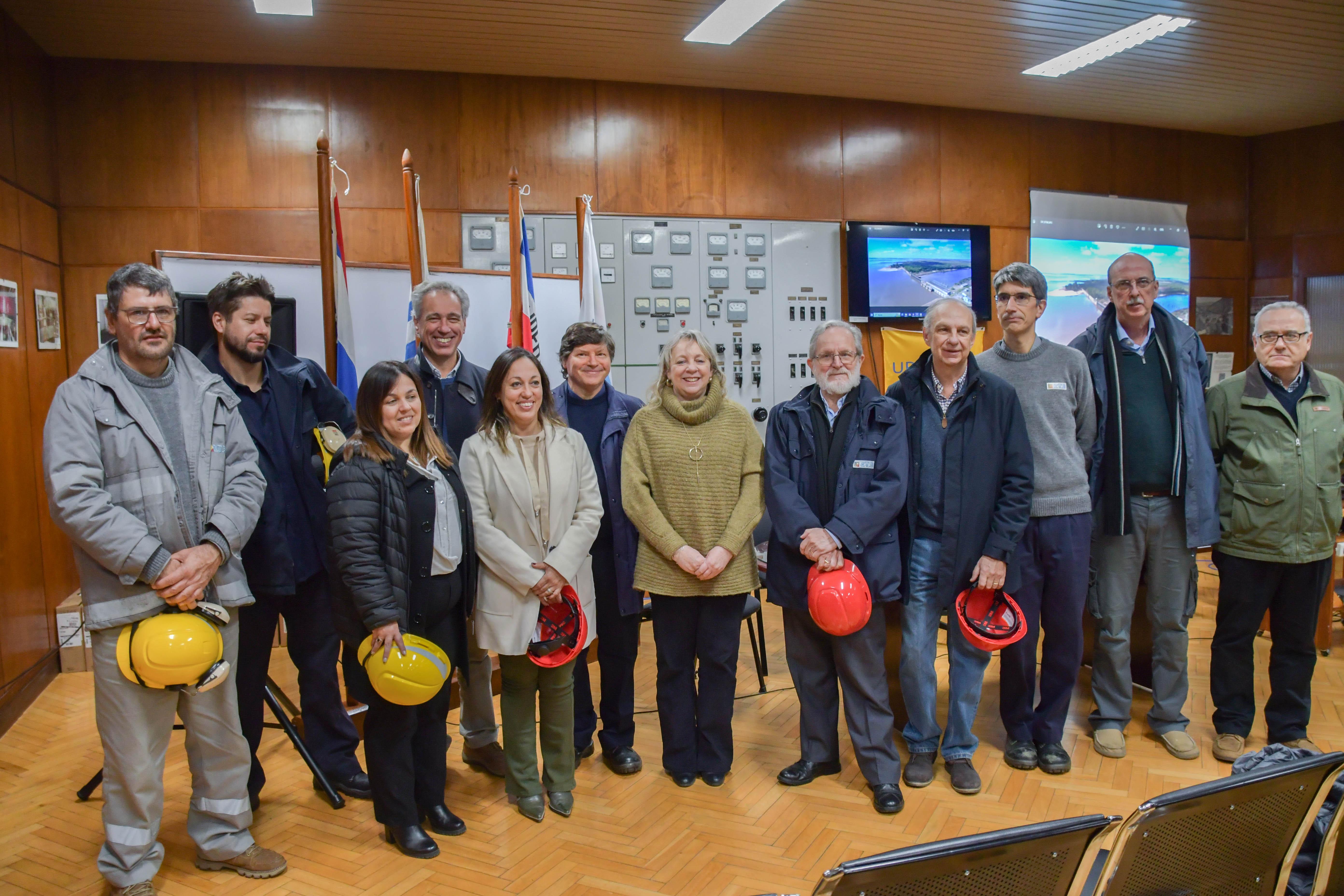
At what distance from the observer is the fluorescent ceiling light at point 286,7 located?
4699 mm

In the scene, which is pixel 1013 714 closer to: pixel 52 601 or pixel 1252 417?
pixel 1252 417

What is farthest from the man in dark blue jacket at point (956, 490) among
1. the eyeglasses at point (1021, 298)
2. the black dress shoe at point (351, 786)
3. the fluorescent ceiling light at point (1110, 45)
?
the fluorescent ceiling light at point (1110, 45)

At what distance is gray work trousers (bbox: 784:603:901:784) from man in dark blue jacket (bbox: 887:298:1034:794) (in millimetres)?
169

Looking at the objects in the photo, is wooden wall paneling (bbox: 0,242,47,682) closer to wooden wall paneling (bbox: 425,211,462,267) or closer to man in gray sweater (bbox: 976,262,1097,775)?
wooden wall paneling (bbox: 425,211,462,267)

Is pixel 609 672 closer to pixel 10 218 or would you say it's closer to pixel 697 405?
pixel 697 405

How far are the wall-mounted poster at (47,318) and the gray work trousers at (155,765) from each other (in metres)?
3.25

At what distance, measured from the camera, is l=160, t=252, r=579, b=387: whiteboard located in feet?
12.8

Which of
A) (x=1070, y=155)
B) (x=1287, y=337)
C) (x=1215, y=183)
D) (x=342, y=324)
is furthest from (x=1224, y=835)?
(x=1215, y=183)

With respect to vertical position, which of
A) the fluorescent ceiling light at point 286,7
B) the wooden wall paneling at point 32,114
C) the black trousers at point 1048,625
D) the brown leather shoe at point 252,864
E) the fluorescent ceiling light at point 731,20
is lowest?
the brown leather shoe at point 252,864

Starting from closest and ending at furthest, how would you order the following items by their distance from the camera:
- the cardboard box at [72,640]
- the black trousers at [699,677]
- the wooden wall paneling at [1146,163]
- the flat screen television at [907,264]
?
the black trousers at [699,677], the cardboard box at [72,640], the flat screen television at [907,264], the wooden wall paneling at [1146,163]

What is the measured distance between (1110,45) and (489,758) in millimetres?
6008

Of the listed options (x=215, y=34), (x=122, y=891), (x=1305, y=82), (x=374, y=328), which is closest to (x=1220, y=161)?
(x=1305, y=82)

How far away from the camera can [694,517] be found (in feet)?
9.45

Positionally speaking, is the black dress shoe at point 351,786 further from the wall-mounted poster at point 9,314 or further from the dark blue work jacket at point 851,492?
the wall-mounted poster at point 9,314
